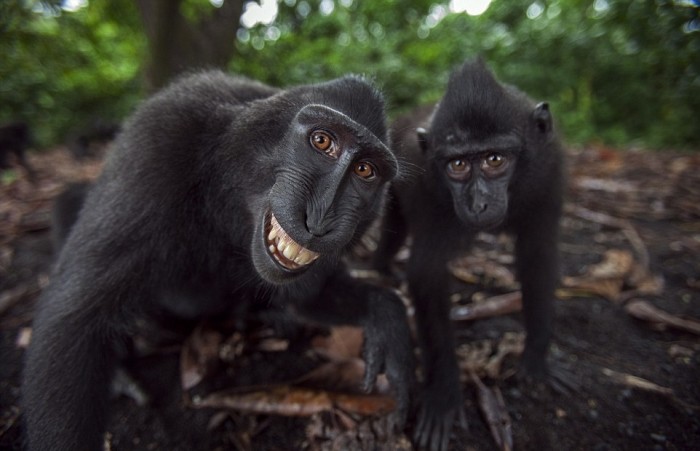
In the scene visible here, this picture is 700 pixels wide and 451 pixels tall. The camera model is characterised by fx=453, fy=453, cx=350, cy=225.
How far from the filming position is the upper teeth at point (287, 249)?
1964 millimetres

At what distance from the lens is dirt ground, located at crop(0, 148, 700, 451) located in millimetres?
2350

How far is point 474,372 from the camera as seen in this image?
276 centimetres

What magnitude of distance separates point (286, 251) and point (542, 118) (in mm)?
1869

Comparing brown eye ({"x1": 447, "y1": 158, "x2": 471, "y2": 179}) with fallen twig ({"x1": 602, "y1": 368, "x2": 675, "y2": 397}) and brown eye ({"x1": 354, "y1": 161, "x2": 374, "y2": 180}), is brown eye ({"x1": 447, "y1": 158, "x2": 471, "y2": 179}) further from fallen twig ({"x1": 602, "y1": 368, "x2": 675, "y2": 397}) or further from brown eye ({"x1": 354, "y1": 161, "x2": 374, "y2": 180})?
fallen twig ({"x1": 602, "y1": 368, "x2": 675, "y2": 397})

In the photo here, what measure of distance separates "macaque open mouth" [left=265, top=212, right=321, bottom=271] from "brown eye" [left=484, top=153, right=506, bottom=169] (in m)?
1.30

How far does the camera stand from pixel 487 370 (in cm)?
276

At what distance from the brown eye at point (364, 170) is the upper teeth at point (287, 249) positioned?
407 millimetres

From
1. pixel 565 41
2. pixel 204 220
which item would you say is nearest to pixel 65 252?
pixel 204 220

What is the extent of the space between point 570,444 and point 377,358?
42.0 inches

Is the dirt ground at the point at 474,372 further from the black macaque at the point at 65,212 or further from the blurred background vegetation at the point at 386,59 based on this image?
the blurred background vegetation at the point at 386,59

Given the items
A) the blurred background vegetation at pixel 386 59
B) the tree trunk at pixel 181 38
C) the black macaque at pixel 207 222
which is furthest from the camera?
the blurred background vegetation at pixel 386 59

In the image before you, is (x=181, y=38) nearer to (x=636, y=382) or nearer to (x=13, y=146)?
(x=13, y=146)

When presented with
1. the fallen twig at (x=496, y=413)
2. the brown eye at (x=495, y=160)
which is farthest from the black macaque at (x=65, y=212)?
the fallen twig at (x=496, y=413)

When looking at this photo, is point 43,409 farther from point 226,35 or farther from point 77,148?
point 77,148
